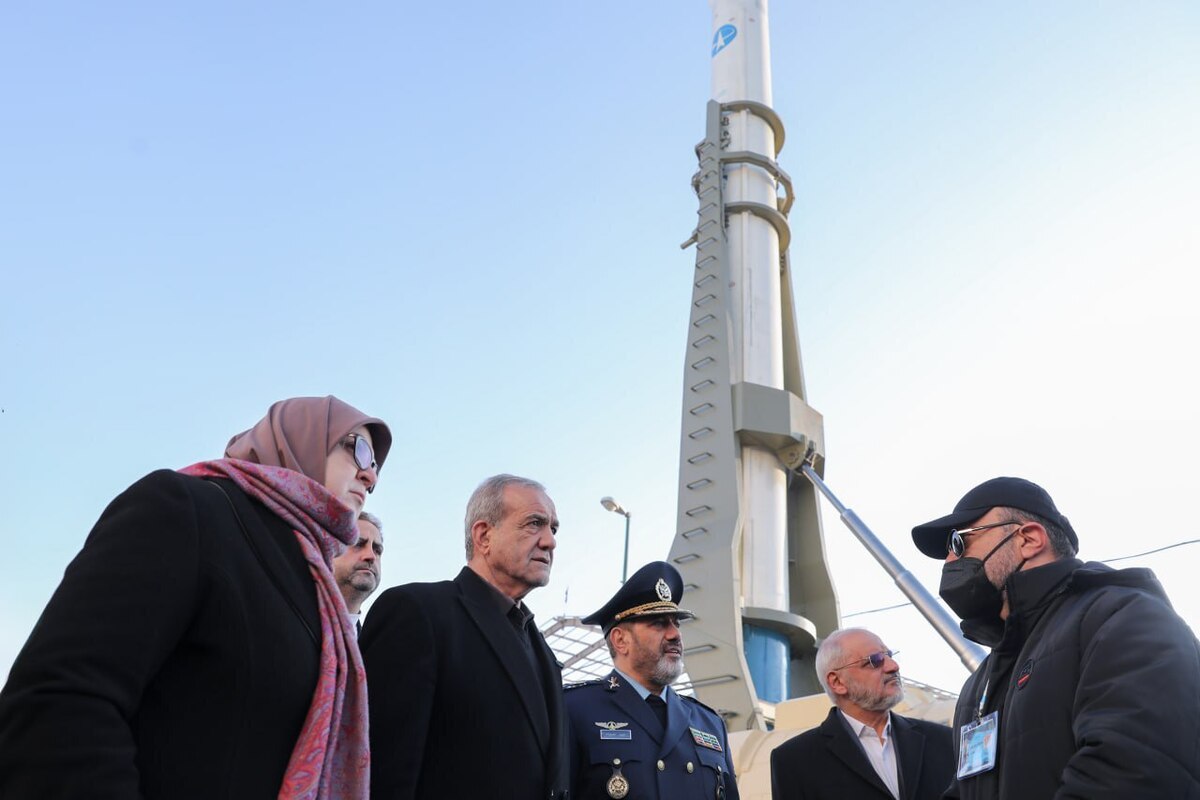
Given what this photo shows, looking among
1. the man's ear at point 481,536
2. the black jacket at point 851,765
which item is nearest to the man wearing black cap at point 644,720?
the black jacket at point 851,765

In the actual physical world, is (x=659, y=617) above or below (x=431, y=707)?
above

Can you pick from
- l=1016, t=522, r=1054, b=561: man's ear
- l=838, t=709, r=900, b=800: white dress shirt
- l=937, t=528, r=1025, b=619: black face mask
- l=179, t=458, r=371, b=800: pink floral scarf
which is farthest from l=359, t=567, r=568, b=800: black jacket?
l=838, t=709, r=900, b=800: white dress shirt

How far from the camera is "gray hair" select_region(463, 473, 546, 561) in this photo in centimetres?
355

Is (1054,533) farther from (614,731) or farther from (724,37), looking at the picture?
(724,37)

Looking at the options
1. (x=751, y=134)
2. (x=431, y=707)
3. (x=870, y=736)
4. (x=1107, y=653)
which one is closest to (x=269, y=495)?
(x=431, y=707)

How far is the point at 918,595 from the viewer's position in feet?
34.0

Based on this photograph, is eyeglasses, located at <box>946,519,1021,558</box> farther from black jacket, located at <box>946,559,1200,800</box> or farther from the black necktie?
the black necktie

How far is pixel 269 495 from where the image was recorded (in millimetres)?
2105

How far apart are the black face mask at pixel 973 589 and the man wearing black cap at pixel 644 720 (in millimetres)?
1305

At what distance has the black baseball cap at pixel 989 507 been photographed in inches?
123

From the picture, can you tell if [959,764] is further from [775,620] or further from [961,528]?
[775,620]

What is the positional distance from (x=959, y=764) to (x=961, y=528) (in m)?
0.72

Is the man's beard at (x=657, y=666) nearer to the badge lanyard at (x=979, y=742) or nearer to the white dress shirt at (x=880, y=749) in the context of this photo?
the white dress shirt at (x=880, y=749)

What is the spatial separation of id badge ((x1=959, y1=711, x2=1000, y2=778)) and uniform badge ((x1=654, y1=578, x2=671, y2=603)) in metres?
1.62
